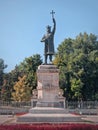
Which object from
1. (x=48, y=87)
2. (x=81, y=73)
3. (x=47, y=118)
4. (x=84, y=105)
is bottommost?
(x=47, y=118)

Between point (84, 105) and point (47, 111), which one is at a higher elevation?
point (84, 105)

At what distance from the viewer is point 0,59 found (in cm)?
9044

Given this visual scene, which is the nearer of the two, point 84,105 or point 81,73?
point 84,105

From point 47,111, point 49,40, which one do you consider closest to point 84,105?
point 49,40

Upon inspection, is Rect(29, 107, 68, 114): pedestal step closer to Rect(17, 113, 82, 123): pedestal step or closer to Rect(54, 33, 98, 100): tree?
Rect(17, 113, 82, 123): pedestal step

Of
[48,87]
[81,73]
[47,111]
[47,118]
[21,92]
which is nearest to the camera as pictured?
[47,118]

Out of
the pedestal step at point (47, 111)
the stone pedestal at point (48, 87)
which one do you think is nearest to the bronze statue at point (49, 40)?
the stone pedestal at point (48, 87)

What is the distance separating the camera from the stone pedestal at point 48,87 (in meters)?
34.7

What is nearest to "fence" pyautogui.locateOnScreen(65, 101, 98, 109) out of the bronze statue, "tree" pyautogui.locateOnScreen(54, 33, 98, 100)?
"tree" pyautogui.locateOnScreen(54, 33, 98, 100)

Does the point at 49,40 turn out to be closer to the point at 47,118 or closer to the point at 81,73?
the point at 47,118

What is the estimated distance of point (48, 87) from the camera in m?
34.9

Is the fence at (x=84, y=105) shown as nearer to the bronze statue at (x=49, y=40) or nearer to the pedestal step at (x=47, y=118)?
the bronze statue at (x=49, y=40)

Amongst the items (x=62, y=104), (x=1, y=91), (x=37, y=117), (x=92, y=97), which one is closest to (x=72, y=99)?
(x=92, y=97)

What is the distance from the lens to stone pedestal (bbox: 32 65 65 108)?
114 ft
